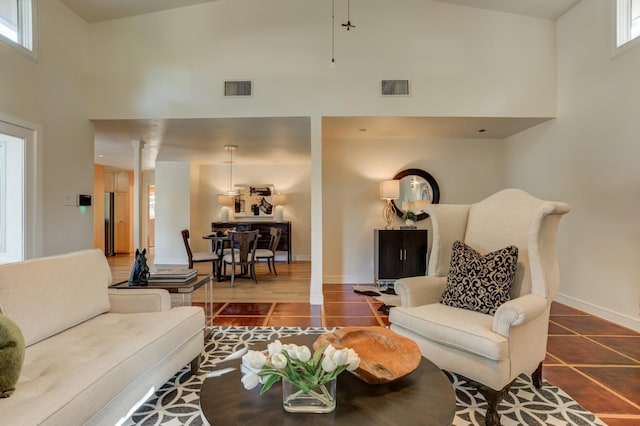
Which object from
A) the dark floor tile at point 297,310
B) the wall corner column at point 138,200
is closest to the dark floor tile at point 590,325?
the dark floor tile at point 297,310

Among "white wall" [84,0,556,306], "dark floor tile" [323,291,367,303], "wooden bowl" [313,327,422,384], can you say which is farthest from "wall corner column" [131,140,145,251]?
"wooden bowl" [313,327,422,384]

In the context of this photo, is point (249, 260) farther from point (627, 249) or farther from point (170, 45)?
point (627, 249)

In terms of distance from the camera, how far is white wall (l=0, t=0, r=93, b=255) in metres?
3.13

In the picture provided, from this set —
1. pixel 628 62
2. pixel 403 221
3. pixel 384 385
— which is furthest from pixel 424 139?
pixel 384 385

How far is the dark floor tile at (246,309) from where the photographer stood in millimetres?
3400

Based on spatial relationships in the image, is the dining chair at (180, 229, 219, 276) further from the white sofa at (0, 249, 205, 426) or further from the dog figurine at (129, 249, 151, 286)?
the white sofa at (0, 249, 205, 426)

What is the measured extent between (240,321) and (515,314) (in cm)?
248

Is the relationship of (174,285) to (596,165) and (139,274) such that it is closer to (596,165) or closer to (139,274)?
(139,274)

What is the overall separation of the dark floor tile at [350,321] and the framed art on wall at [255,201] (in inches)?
185

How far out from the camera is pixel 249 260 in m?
5.05

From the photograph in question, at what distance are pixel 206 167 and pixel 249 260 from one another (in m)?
3.65

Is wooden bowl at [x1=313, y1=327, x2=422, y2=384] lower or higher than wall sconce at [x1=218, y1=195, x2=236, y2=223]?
lower

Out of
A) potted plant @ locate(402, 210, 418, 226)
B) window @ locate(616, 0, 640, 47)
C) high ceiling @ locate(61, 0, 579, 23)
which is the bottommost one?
potted plant @ locate(402, 210, 418, 226)

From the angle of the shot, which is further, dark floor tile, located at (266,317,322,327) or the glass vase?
dark floor tile, located at (266,317,322,327)
